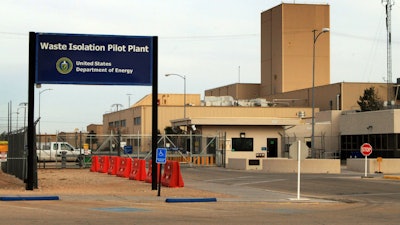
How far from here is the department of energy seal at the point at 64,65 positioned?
965 inches

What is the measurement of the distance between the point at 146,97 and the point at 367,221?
95.6m

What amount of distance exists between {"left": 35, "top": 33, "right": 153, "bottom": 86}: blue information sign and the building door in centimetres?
3257

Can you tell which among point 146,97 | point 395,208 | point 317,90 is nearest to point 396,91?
point 317,90

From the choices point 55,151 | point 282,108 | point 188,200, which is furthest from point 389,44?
point 188,200

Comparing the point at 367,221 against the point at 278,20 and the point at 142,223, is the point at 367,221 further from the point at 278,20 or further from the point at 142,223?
the point at 278,20

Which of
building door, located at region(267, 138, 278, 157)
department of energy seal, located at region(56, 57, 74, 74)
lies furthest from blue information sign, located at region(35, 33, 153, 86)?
building door, located at region(267, 138, 278, 157)

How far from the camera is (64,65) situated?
2456 centimetres

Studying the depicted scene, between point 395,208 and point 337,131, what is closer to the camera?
point 395,208

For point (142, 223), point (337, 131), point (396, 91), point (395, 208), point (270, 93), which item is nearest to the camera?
point (142, 223)

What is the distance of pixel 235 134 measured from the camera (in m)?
56.5

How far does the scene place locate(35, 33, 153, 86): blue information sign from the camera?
2447cm

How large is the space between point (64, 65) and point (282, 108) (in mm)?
63306

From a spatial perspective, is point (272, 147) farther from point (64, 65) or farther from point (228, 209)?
point (228, 209)

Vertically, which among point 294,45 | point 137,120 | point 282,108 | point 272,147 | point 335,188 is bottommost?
point 335,188
